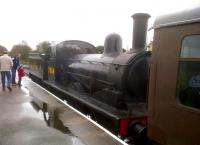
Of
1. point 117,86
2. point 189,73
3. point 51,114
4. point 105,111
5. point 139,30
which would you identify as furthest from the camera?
point 51,114

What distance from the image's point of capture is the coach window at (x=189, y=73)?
14.7 feet

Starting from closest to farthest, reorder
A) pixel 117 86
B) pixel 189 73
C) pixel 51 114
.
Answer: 1. pixel 189 73
2. pixel 117 86
3. pixel 51 114

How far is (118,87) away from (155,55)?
7.85 ft

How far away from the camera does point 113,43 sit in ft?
30.5

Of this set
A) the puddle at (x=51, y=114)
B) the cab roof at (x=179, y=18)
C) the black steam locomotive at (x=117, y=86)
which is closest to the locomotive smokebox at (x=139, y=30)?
the black steam locomotive at (x=117, y=86)

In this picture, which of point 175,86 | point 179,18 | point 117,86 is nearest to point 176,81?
point 175,86

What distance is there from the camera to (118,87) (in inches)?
301

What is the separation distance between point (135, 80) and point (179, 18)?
278 cm

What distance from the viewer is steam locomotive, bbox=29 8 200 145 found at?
15.8 ft

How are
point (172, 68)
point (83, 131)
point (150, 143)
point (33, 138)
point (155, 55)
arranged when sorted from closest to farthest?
1. point (172, 68)
2. point (155, 55)
3. point (150, 143)
4. point (33, 138)
5. point (83, 131)

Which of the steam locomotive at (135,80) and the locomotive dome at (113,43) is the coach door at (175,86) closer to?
the steam locomotive at (135,80)

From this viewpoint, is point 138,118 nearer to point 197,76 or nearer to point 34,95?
point 197,76

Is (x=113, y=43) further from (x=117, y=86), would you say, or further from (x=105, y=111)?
(x=105, y=111)

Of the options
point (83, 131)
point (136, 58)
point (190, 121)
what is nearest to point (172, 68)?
point (190, 121)
